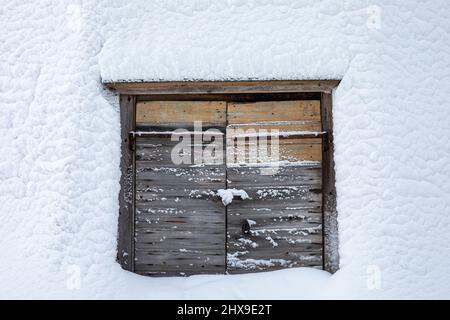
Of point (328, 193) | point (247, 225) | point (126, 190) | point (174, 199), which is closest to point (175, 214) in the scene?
point (174, 199)

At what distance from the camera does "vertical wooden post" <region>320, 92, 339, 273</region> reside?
8.98ft

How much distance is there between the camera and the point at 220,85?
8.96 ft

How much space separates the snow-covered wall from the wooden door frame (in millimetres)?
97

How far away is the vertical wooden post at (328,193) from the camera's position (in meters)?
2.74

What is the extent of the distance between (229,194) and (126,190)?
92cm

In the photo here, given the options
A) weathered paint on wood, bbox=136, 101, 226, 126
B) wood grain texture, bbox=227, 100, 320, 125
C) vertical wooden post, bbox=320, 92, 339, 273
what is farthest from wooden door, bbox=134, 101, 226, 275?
vertical wooden post, bbox=320, 92, 339, 273

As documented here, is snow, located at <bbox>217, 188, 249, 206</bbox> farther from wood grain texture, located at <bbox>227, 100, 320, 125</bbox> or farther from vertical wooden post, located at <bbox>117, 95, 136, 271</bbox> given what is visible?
vertical wooden post, located at <bbox>117, 95, 136, 271</bbox>

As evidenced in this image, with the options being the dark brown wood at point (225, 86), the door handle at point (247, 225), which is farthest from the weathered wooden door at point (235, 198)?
the dark brown wood at point (225, 86)

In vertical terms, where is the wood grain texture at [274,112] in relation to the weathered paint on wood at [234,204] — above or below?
above

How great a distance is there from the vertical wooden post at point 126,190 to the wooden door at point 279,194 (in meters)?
Result: 0.87

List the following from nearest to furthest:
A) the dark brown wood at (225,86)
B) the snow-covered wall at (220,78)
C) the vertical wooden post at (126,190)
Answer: the snow-covered wall at (220,78) < the dark brown wood at (225,86) < the vertical wooden post at (126,190)

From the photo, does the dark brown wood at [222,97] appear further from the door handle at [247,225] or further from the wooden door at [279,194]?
the door handle at [247,225]

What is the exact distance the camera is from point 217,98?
2.93 meters

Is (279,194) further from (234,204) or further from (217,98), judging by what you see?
(217,98)
